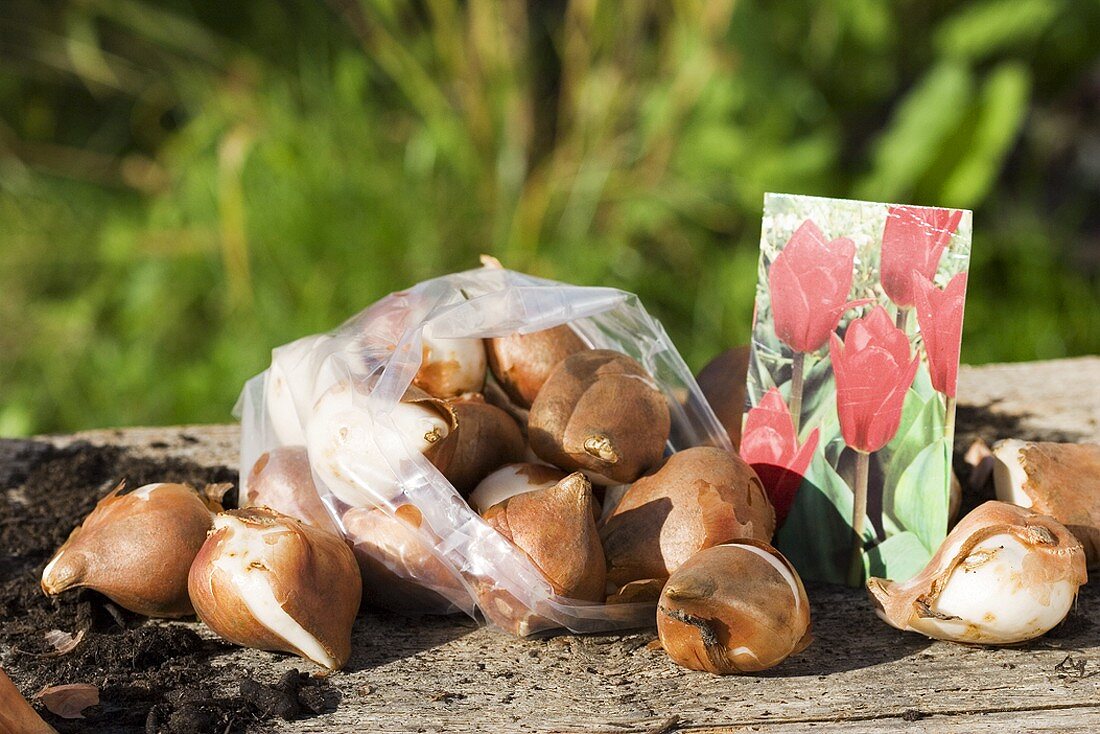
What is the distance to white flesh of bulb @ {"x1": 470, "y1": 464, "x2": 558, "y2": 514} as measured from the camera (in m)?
1.28

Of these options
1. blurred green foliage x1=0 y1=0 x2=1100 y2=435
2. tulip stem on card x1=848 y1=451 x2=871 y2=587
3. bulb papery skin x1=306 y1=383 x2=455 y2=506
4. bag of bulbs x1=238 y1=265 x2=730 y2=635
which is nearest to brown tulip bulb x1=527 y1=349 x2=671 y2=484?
bag of bulbs x1=238 y1=265 x2=730 y2=635

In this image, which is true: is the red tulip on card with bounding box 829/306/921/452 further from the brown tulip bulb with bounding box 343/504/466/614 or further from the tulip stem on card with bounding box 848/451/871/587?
the brown tulip bulb with bounding box 343/504/466/614

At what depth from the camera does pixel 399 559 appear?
124 cm

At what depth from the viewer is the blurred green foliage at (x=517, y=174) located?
3012 millimetres

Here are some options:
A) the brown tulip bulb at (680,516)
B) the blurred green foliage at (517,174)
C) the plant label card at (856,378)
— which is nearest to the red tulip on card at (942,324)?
the plant label card at (856,378)

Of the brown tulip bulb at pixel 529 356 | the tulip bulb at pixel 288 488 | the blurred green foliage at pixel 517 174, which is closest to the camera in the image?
the tulip bulb at pixel 288 488

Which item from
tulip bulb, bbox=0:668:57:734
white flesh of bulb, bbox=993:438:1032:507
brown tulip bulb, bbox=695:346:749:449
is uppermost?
brown tulip bulb, bbox=695:346:749:449

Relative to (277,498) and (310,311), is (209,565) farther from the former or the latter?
(310,311)

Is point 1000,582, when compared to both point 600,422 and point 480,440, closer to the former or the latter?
point 600,422

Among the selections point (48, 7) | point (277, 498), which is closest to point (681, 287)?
point (277, 498)

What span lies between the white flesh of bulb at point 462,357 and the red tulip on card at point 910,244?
1.66 ft

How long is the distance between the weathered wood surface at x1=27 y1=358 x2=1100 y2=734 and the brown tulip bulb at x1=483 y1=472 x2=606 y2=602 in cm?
10

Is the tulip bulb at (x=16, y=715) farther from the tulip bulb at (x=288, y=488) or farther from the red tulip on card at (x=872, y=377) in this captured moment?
the red tulip on card at (x=872, y=377)

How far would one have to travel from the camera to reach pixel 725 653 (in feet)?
3.59
